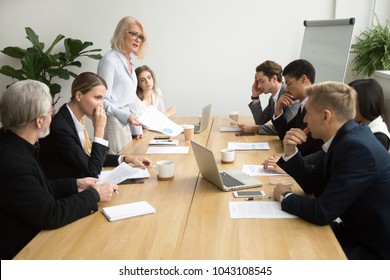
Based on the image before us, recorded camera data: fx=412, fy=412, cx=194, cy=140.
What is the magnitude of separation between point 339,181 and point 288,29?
3.75 meters

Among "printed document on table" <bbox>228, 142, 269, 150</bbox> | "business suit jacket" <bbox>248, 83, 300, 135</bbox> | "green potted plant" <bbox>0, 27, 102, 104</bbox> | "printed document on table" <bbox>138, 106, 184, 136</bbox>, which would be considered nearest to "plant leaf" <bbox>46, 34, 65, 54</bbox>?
"green potted plant" <bbox>0, 27, 102, 104</bbox>

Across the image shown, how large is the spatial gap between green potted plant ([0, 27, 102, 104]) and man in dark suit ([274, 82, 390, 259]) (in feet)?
12.3

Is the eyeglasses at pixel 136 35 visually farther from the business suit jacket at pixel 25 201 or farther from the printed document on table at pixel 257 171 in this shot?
the business suit jacket at pixel 25 201

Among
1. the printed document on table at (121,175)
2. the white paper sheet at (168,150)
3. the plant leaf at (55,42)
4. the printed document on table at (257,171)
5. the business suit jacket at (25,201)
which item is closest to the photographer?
the business suit jacket at (25,201)

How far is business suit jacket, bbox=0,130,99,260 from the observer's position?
1585mm

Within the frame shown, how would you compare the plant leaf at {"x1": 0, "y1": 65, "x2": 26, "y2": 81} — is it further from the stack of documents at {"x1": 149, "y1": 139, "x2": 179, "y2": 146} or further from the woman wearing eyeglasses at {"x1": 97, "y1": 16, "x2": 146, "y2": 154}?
the stack of documents at {"x1": 149, "y1": 139, "x2": 179, "y2": 146}

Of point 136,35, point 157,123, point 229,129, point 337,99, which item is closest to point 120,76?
point 136,35

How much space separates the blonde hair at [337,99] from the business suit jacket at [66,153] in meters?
1.20

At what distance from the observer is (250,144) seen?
297 cm

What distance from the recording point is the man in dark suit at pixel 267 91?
332cm

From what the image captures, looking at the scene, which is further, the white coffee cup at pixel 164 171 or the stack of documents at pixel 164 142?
the stack of documents at pixel 164 142

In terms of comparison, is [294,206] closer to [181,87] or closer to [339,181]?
[339,181]

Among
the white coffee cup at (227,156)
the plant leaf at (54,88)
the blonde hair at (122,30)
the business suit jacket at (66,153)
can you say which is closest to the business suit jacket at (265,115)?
the white coffee cup at (227,156)

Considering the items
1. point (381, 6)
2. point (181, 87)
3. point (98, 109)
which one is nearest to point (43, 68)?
point (181, 87)
